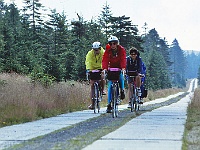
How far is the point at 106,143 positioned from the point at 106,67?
4.78 m

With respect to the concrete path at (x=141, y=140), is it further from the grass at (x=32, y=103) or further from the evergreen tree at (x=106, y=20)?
the evergreen tree at (x=106, y=20)

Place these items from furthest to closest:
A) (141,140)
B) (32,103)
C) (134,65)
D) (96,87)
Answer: (96,87) → (134,65) → (32,103) → (141,140)

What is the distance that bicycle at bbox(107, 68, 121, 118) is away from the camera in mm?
9836

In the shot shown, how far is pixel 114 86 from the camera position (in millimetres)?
10094

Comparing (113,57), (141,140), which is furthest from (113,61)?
(141,140)

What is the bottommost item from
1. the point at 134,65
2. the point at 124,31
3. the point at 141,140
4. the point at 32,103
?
the point at 141,140

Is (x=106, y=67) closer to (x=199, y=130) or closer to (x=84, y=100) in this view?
(x=199, y=130)

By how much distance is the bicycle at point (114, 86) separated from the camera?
32.3ft

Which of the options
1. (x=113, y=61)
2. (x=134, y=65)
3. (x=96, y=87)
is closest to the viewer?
(x=113, y=61)

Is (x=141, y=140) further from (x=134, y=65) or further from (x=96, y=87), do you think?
(x=96, y=87)

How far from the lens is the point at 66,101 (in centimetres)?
1294

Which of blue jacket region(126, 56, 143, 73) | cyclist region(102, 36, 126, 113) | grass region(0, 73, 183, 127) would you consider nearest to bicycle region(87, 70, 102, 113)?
blue jacket region(126, 56, 143, 73)

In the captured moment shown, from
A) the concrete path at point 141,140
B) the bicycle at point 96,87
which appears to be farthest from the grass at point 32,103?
the concrete path at point 141,140

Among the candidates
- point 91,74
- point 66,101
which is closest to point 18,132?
point 91,74
